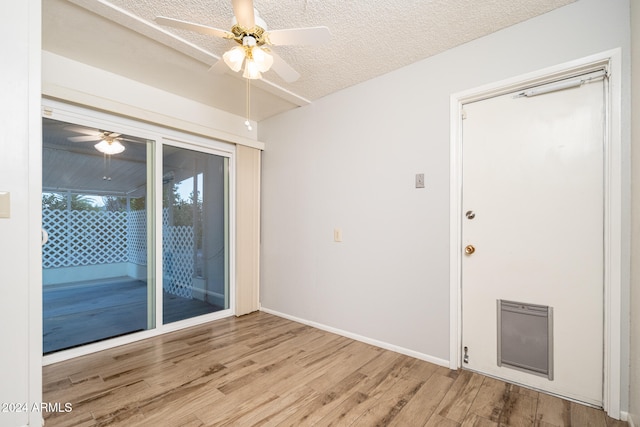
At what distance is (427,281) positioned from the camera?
8.01ft

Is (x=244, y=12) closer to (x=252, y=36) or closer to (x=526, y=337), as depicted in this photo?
(x=252, y=36)

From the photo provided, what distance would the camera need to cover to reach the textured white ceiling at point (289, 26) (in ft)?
6.21

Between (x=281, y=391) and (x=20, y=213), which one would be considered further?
(x=281, y=391)

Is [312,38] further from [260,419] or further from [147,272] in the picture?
[147,272]

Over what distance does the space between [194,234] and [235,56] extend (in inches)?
84.4

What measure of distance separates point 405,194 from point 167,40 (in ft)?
7.57

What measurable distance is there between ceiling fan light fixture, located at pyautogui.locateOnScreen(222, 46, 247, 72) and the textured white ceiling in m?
0.33

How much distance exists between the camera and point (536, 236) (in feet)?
6.61

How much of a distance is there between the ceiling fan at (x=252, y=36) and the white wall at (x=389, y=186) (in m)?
1.17

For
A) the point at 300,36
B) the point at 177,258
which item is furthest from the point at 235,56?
the point at 177,258

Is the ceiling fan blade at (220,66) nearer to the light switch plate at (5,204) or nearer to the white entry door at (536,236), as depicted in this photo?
the light switch plate at (5,204)

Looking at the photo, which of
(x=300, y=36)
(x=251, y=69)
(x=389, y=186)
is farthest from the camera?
(x=389, y=186)

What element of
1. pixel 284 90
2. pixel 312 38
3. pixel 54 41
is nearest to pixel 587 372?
pixel 312 38

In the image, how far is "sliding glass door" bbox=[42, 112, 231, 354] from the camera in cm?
246
